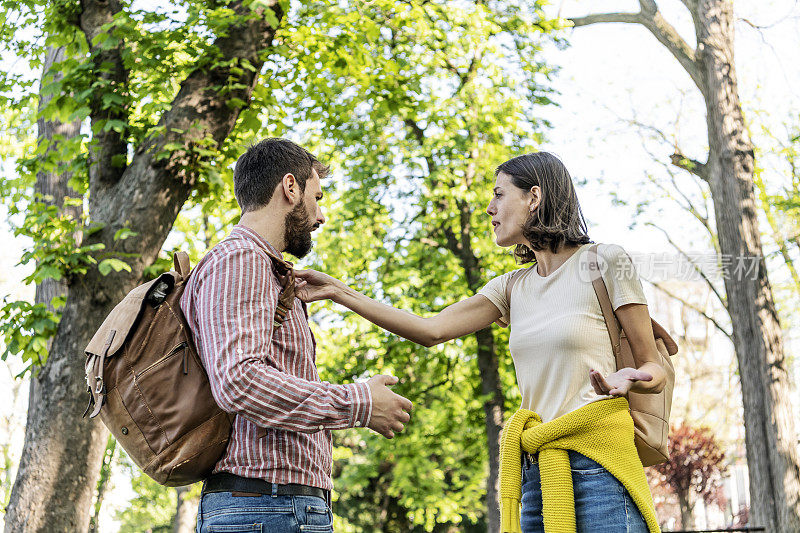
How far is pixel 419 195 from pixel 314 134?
2039 mm

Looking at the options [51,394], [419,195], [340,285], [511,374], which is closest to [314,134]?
[419,195]

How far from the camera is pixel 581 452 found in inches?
98.5

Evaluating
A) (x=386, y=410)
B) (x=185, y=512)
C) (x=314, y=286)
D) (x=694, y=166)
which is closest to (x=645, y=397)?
(x=386, y=410)

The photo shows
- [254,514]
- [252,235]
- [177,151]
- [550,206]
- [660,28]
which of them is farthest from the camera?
[660,28]

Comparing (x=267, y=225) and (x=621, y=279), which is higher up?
(x=267, y=225)

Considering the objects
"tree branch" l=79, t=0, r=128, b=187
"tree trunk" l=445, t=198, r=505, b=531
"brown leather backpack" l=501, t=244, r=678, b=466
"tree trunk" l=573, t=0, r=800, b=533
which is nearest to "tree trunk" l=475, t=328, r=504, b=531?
"tree trunk" l=445, t=198, r=505, b=531

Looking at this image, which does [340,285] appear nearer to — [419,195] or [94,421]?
[94,421]

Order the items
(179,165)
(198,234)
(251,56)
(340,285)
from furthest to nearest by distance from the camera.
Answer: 1. (198,234)
2. (251,56)
3. (179,165)
4. (340,285)

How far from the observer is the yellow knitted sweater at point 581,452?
2465mm

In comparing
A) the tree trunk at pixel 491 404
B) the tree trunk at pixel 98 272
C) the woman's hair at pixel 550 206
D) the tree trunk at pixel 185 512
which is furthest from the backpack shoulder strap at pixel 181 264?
the tree trunk at pixel 185 512

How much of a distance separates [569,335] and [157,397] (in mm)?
1333

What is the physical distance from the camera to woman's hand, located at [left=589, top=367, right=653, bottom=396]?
2389 mm

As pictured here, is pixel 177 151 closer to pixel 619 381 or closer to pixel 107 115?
pixel 107 115

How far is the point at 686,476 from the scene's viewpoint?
1969cm
